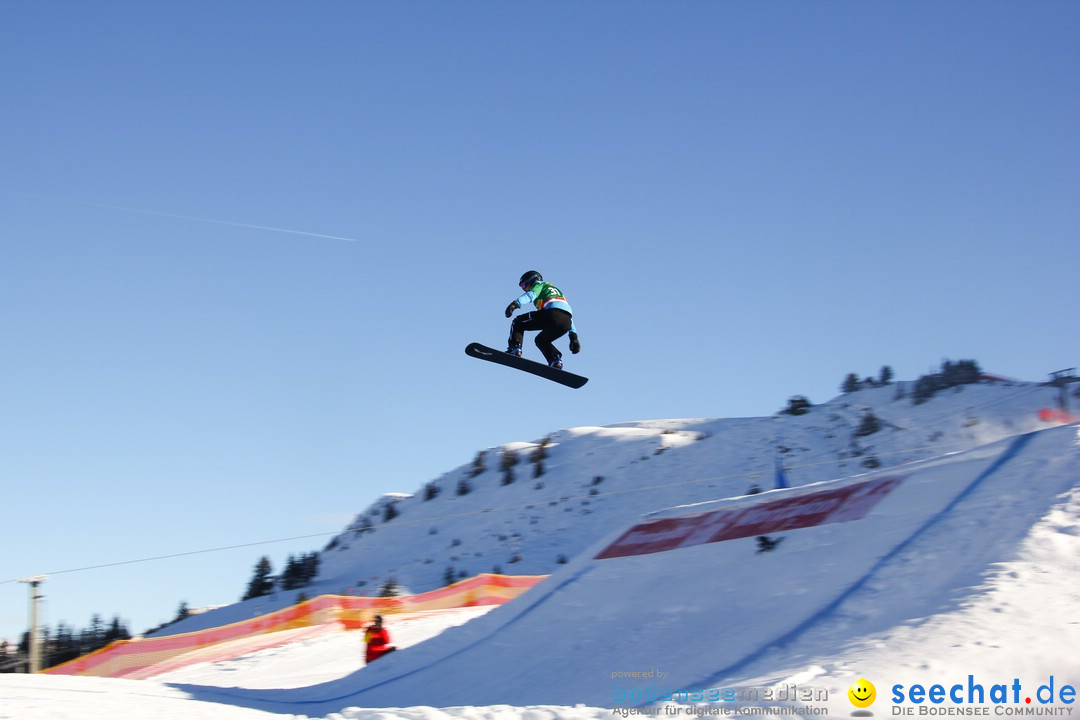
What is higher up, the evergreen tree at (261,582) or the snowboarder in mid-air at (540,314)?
the snowboarder in mid-air at (540,314)

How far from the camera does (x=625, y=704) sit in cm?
904

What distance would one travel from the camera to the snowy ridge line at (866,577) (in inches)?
373

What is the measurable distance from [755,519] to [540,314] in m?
4.85

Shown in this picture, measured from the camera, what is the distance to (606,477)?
3164cm

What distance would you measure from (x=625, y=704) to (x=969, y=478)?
5900 mm

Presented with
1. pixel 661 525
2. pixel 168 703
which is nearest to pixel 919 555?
pixel 661 525

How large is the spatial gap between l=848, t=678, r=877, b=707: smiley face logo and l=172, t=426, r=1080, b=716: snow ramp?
155 centimetres

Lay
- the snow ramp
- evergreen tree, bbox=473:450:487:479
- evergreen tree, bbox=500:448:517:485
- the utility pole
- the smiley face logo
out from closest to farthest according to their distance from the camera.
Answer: the smiley face logo, the snow ramp, the utility pole, evergreen tree, bbox=500:448:517:485, evergreen tree, bbox=473:450:487:479

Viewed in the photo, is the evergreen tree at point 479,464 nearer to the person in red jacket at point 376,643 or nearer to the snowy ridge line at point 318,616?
the snowy ridge line at point 318,616

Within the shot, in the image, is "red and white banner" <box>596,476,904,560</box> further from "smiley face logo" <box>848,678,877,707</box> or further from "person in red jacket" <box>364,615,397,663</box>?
"smiley face logo" <box>848,678,877,707</box>

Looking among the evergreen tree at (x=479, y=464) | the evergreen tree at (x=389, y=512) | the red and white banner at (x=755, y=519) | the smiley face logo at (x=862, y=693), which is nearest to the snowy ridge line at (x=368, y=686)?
the red and white banner at (x=755, y=519)

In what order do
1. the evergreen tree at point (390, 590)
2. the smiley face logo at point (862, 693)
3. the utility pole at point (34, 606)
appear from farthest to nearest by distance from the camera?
1. the evergreen tree at point (390, 590)
2. the utility pole at point (34, 606)
3. the smiley face logo at point (862, 693)

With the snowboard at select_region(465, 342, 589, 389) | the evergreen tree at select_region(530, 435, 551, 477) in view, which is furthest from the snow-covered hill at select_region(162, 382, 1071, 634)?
the snowboard at select_region(465, 342, 589, 389)

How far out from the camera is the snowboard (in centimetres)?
1223
